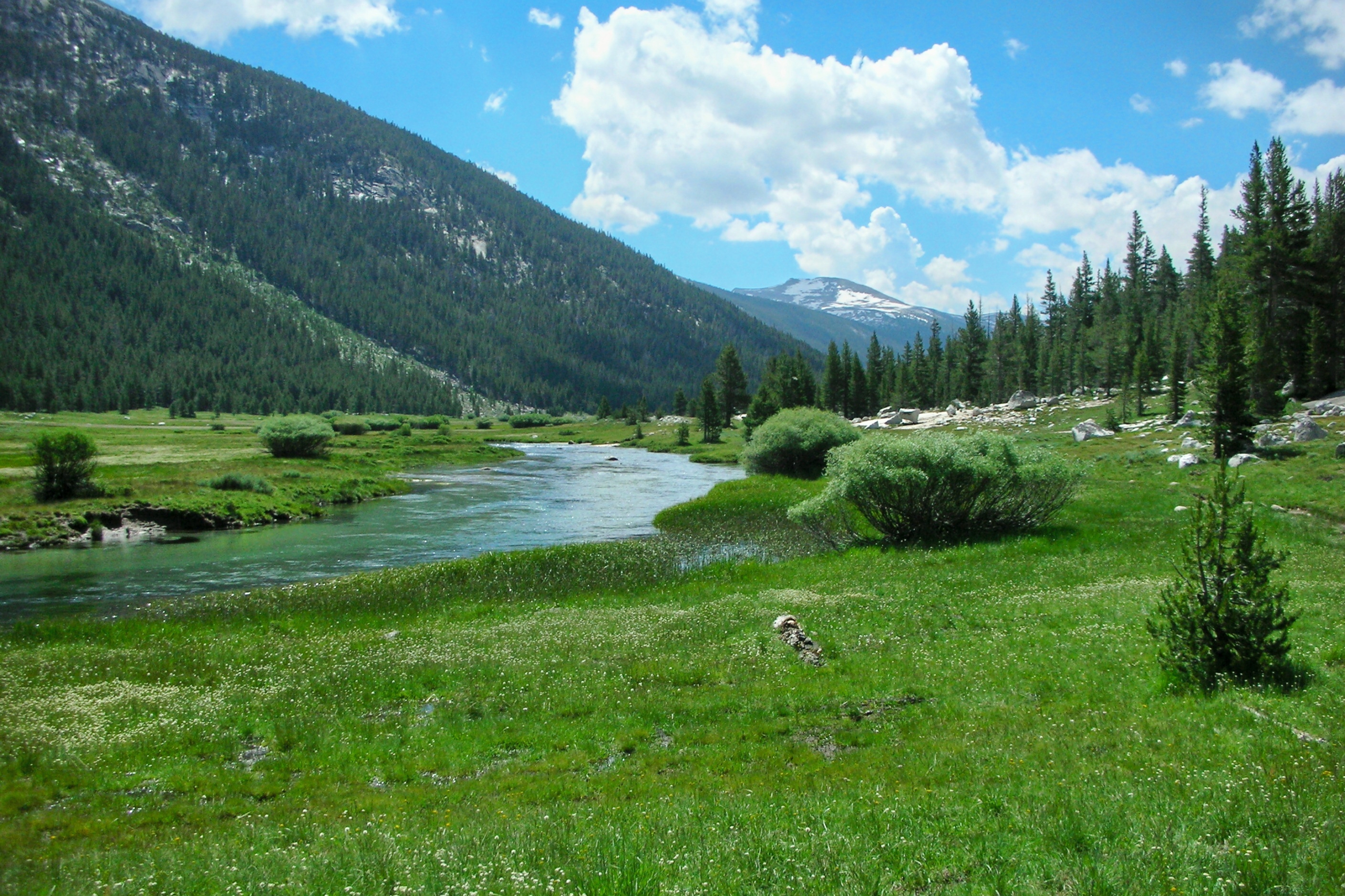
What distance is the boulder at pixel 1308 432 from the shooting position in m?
40.5

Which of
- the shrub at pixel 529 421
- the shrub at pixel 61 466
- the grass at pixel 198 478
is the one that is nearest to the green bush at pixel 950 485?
the grass at pixel 198 478

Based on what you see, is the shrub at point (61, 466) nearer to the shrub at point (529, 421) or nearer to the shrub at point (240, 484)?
the shrub at point (240, 484)

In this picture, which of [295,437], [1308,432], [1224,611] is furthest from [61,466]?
[1308,432]

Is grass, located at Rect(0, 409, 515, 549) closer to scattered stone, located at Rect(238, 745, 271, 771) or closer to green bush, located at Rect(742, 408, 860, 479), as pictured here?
green bush, located at Rect(742, 408, 860, 479)

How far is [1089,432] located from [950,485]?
42465mm

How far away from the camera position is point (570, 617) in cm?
2153

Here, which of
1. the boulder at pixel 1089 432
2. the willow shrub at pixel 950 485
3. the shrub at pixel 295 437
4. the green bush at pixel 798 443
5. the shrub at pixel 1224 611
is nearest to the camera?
the shrub at pixel 1224 611

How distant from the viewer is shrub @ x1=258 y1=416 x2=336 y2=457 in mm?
76062

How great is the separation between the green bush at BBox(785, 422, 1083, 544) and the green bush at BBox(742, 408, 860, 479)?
2784 centimetres

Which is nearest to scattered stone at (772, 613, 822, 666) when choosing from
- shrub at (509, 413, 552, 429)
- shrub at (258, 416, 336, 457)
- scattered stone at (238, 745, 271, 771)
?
scattered stone at (238, 745, 271, 771)

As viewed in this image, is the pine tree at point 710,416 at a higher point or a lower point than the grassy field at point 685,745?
higher

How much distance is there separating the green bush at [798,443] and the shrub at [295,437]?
49715mm

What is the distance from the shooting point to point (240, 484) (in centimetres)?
5275

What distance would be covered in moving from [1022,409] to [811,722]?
101 metres
